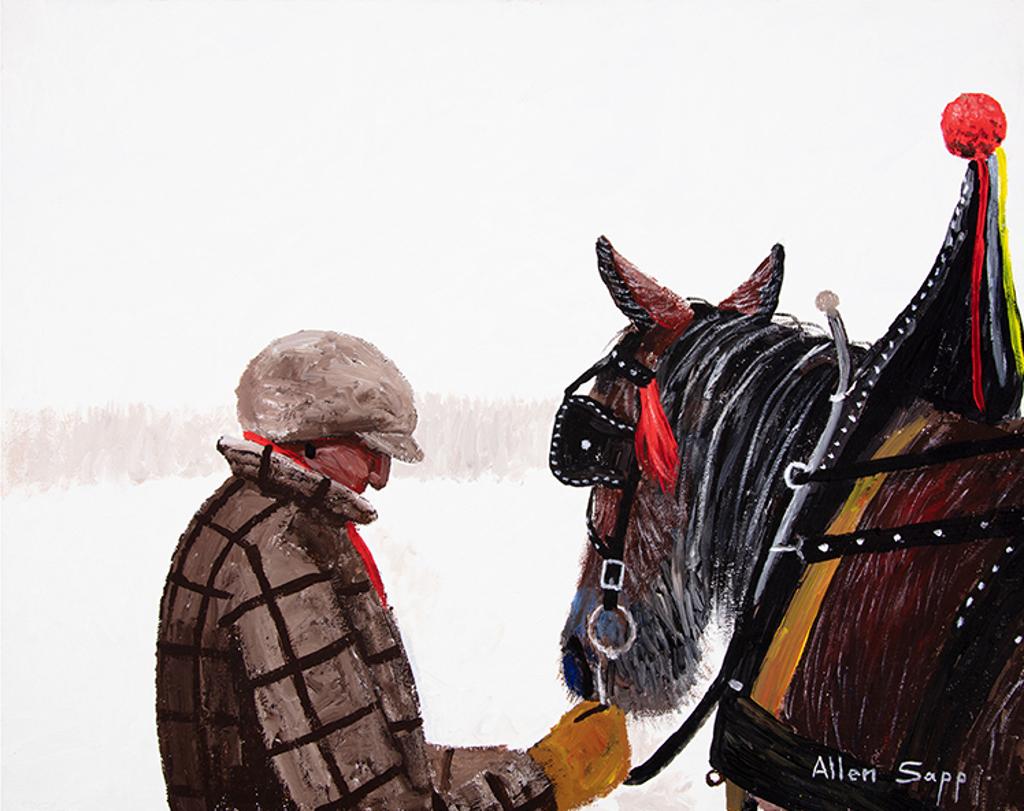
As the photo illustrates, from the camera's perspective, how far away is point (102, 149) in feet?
5.74

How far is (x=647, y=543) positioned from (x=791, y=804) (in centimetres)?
41

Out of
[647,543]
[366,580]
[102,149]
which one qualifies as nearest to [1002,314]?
[647,543]

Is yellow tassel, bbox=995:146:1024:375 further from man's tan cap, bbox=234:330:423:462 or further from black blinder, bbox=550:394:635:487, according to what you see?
man's tan cap, bbox=234:330:423:462

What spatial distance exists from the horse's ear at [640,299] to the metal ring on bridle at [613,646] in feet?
1.47

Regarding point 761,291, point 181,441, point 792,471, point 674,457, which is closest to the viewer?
point 792,471

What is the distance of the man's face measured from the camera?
1.16 meters

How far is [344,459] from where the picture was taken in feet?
3.89

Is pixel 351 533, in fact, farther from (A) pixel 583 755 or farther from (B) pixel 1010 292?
(B) pixel 1010 292

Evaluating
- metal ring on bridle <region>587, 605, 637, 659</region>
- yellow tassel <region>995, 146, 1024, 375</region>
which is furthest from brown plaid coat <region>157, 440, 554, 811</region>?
yellow tassel <region>995, 146, 1024, 375</region>

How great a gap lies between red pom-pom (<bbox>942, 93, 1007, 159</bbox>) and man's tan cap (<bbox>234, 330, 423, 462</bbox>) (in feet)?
2.72

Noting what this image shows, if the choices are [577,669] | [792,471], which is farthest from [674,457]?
[577,669]

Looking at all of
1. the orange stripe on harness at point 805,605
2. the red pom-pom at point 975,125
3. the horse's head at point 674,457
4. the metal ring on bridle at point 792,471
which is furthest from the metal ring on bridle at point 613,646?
the red pom-pom at point 975,125

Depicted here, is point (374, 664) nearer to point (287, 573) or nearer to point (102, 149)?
point (287, 573)
